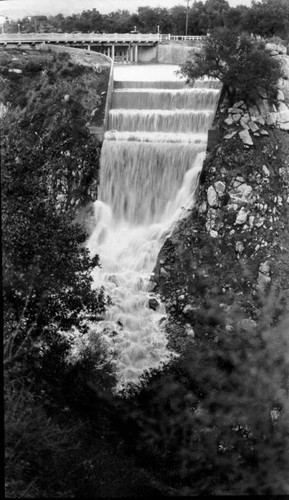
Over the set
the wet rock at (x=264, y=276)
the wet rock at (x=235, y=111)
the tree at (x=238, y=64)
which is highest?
the tree at (x=238, y=64)

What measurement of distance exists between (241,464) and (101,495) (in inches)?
39.0

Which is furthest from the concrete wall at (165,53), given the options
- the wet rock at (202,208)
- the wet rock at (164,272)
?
the wet rock at (164,272)

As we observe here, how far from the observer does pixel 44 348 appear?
3.99 m

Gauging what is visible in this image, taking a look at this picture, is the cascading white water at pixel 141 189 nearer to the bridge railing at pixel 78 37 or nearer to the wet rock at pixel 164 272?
the wet rock at pixel 164 272

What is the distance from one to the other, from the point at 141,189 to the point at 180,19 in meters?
1.41

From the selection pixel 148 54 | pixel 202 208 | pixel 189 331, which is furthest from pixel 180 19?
pixel 189 331

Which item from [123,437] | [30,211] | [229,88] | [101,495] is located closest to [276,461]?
[123,437]

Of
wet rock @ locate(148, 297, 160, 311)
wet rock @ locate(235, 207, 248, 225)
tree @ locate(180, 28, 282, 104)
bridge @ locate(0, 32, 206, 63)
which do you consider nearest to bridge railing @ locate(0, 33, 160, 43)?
bridge @ locate(0, 32, 206, 63)

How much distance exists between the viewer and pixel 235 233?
5.17m

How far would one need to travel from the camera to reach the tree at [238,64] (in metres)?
5.30

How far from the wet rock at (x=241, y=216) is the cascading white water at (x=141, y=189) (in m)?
0.46

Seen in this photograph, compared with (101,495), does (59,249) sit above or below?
above

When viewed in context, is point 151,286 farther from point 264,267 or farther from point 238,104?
point 238,104

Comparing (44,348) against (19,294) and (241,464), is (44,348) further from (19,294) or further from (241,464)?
(241,464)
